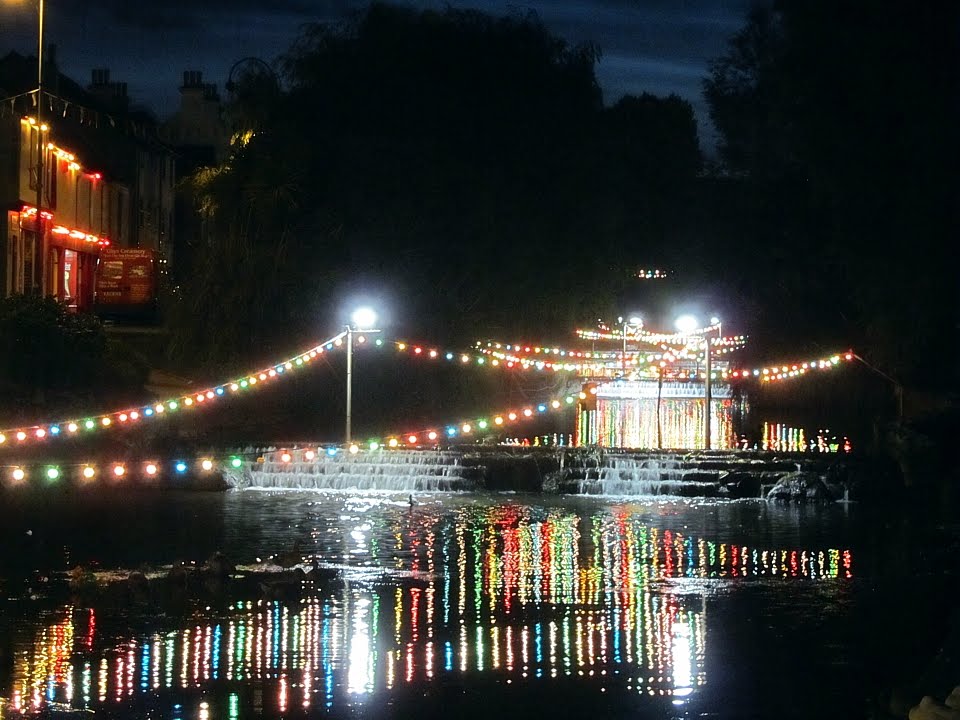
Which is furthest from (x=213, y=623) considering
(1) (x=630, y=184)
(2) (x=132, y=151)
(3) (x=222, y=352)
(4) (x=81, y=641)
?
(2) (x=132, y=151)

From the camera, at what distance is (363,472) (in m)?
28.1

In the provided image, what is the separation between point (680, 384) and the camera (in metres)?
55.8

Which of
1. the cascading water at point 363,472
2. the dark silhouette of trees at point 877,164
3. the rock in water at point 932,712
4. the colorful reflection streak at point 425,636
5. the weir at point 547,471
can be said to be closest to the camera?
the rock in water at point 932,712

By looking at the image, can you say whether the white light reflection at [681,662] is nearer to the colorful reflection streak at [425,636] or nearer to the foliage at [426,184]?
the colorful reflection streak at [425,636]


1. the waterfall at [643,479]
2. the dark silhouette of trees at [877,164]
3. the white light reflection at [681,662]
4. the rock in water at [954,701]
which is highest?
the dark silhouette of trees at [877,164]

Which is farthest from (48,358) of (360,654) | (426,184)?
(360,654)

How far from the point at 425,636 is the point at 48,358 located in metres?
18.8

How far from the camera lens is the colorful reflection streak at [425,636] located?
1136cm

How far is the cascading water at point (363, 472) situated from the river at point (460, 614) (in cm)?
415

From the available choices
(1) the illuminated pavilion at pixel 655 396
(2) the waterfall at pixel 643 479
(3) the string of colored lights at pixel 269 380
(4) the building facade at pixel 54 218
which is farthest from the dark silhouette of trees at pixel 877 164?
(4) the building facade at pixel 54 218

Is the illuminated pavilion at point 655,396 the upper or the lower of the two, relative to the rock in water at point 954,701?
upper

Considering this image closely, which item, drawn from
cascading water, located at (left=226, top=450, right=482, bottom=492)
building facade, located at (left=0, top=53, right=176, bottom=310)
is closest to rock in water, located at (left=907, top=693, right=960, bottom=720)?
cascading water, located at (left=226, top=450, right=482, bottom=492)

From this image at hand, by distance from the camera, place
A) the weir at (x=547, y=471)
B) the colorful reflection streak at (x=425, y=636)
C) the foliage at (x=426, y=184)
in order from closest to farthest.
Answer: the colorful reflection streak at (x=425, y=636), the weir at (x=547, y=471), the foliage at (x=426, y=184)

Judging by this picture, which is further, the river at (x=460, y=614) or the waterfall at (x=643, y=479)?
the waterfall at (x=643, y=479)
